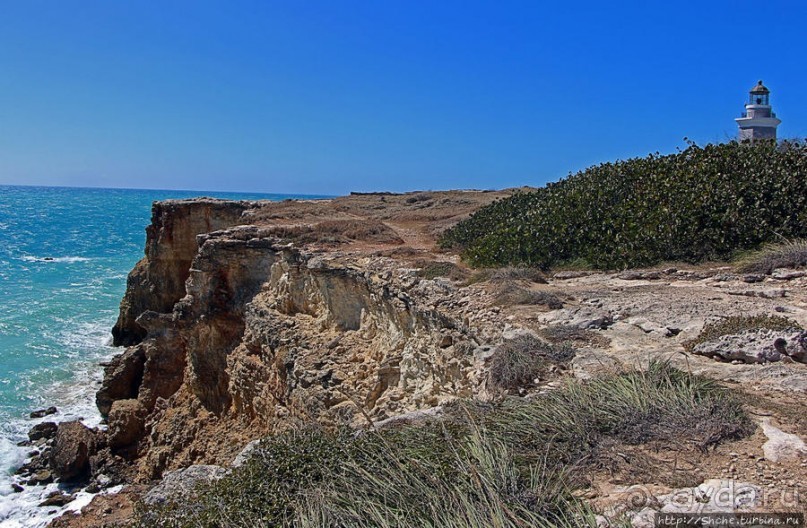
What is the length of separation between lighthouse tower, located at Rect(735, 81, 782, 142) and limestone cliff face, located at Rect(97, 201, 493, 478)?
55.5 feet

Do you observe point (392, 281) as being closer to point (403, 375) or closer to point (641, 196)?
point (403, 375)

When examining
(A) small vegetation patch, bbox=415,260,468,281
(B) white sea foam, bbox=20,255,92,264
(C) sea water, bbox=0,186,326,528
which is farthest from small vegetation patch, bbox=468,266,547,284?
(B) white sea foam, bbox=20,255,92,264

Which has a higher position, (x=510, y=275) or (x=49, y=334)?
(x=510, y=275)

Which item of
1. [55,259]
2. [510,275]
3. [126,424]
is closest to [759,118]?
[510,275]

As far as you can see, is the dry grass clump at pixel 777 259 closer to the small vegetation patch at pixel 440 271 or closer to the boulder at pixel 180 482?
the small vegetation patch at pixel 440 271

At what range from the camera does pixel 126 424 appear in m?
15.5

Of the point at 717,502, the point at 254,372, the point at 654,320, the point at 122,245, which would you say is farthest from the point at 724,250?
the point at 122,245

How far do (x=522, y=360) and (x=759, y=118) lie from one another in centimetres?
2026

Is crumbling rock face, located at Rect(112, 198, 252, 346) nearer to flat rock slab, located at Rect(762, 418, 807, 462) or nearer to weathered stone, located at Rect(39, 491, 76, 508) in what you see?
weathered stone, located at Rect(39, 491, 76, 508)

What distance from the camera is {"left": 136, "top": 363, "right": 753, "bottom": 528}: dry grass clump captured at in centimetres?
344

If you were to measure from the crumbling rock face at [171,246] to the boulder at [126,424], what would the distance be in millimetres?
6317

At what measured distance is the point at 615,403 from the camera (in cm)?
467

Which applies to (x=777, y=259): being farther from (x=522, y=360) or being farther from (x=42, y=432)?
(x=42, y=432)

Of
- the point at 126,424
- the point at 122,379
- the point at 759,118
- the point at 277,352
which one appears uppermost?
the point at 759,118
